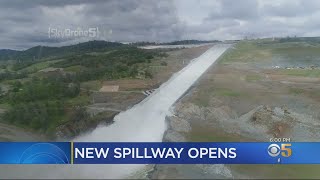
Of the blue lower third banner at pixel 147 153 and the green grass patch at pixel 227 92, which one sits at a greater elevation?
the green grass patch at pixel 227 92

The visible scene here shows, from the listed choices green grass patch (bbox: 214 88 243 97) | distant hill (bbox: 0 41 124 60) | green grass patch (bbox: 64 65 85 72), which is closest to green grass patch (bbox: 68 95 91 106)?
green grass patch (bbox: 64 65 85 72)

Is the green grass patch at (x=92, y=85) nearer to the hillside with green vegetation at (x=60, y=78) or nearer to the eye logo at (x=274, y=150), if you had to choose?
the hillside with green vegetation at (x=60, y=78)

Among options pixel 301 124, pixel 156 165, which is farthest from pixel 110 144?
pixel 301 124

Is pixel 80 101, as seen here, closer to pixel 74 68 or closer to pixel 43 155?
pixel 74 68

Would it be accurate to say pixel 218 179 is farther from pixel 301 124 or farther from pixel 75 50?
pixel 75 50

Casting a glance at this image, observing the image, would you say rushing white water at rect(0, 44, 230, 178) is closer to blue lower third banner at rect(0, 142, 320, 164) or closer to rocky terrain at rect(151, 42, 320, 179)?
blue lower third banner at rect(0, 142, 320, 164)

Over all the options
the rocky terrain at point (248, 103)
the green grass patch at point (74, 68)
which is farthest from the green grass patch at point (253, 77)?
the green grass patch at point (74, 68)

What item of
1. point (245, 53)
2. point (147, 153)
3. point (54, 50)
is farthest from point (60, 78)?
point (245, 53)

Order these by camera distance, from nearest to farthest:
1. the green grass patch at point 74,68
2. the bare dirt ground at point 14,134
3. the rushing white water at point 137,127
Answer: the rushing white water at point 137,127 → the bare dirt ground at point 14,134 → the green grass patch at point 74,68
